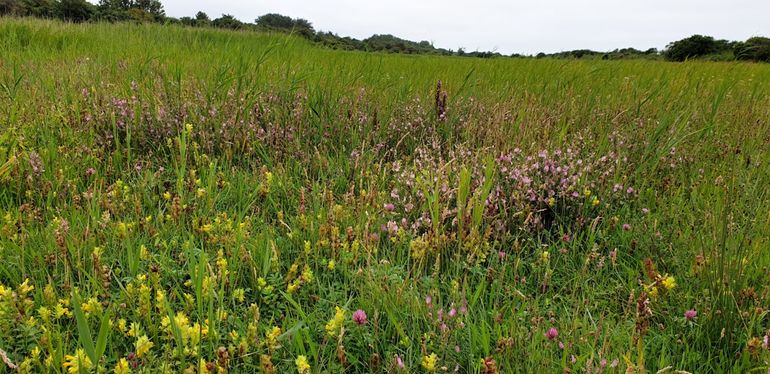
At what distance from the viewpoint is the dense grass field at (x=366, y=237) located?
1.35 meters

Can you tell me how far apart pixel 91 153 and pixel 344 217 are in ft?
5.36

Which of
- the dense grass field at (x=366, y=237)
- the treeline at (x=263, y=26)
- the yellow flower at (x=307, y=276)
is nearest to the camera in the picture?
the dense grass field at (x=366, y=237)

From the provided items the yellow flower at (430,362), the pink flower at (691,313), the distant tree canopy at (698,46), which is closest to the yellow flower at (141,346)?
the yellow flower at (430,362)

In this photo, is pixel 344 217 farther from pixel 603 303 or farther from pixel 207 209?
pixel 603 303

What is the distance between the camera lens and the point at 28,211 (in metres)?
1.97

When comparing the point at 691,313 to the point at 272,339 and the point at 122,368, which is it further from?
the point at 122,368

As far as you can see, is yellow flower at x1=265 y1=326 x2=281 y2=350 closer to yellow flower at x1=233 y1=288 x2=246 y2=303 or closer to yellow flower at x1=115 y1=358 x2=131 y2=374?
yellow flower at x1=233 y1=288 x2=246 y2=303

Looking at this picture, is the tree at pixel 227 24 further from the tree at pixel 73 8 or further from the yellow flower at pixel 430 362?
the yellow flower at pixel 430 362

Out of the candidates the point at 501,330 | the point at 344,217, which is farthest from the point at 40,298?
the point at 501,330

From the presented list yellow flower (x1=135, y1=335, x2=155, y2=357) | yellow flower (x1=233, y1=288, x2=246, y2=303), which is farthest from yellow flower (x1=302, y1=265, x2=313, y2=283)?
yellow flower (x1=135, y1=335, x2=155, y2=357)

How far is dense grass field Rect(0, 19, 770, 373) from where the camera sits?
1349 millimetres

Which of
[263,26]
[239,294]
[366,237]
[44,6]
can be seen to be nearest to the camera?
[239,294]

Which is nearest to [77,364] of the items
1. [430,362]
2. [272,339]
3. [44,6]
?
[272,339]

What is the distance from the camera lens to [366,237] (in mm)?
1727
